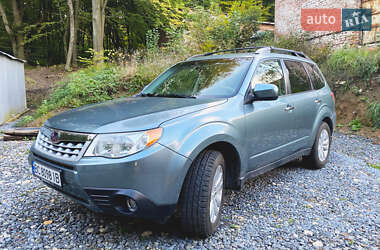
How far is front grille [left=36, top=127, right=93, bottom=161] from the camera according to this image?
2086mm

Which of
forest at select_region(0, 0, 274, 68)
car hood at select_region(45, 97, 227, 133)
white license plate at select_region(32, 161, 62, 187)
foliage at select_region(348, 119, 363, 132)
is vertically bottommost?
foliage at select_region(348, 119, 363, 132)

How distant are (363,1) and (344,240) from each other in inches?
388

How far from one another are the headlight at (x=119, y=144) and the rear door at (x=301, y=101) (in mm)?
2217

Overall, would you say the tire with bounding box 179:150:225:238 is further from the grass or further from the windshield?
the grass

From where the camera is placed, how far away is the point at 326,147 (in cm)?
454

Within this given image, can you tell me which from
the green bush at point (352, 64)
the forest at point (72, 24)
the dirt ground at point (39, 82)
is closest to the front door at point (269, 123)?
the green bush at point (352, 64)

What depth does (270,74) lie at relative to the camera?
3355 millimetres

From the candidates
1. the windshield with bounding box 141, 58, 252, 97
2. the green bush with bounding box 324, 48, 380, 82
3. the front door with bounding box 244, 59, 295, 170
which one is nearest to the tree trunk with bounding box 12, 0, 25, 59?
the green bush with bounding box 324, 48, 380, 82

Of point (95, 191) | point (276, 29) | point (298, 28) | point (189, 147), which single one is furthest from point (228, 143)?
point (276, 29)

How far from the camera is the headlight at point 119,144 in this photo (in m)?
2.00

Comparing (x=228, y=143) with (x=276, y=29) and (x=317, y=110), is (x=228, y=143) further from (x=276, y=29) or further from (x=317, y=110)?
(x=276, y=29)

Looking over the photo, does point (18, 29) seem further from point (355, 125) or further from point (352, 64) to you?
point (355, 125)

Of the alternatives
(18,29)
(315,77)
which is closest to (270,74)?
(315,77)

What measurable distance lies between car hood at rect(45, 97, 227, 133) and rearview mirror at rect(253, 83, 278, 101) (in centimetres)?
36
